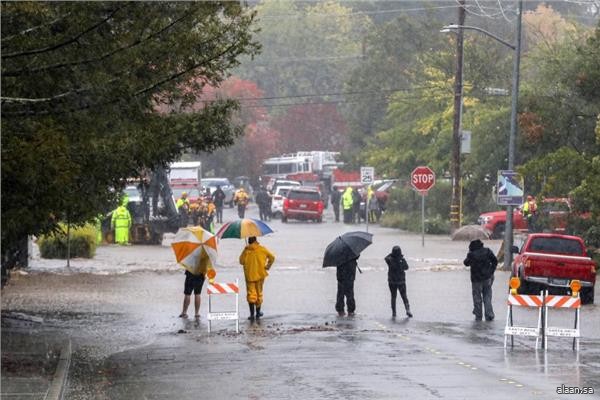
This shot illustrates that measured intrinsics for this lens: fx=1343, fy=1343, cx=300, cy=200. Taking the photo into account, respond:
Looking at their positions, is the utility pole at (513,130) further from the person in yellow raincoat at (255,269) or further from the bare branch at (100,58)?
the bare branch at (100,58)

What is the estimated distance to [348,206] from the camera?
6719 cm

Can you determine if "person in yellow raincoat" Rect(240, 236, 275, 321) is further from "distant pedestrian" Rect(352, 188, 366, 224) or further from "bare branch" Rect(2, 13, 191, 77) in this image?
"distant pedestrian" Rect(352, 188, 366, 224)

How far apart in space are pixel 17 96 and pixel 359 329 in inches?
299

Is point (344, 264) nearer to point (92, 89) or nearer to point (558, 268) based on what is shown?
point (558, 268)

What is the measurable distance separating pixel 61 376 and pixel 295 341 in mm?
5020

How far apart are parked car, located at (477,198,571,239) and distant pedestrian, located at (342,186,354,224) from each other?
14028 millimetres

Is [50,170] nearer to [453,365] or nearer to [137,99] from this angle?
[137,99]

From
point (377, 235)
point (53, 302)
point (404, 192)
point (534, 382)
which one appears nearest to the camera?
point (534, 382)

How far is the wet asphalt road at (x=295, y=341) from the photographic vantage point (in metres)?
16.4

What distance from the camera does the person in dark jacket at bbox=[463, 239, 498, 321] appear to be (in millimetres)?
25109

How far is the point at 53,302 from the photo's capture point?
95.9 ft

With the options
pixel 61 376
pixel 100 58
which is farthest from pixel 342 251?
pixel 61 376

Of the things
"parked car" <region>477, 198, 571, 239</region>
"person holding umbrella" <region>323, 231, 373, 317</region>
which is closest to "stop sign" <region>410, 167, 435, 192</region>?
"parked car" <region>477, 198, 571, 239</region>

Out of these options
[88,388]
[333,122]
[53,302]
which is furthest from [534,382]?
[333,122]
